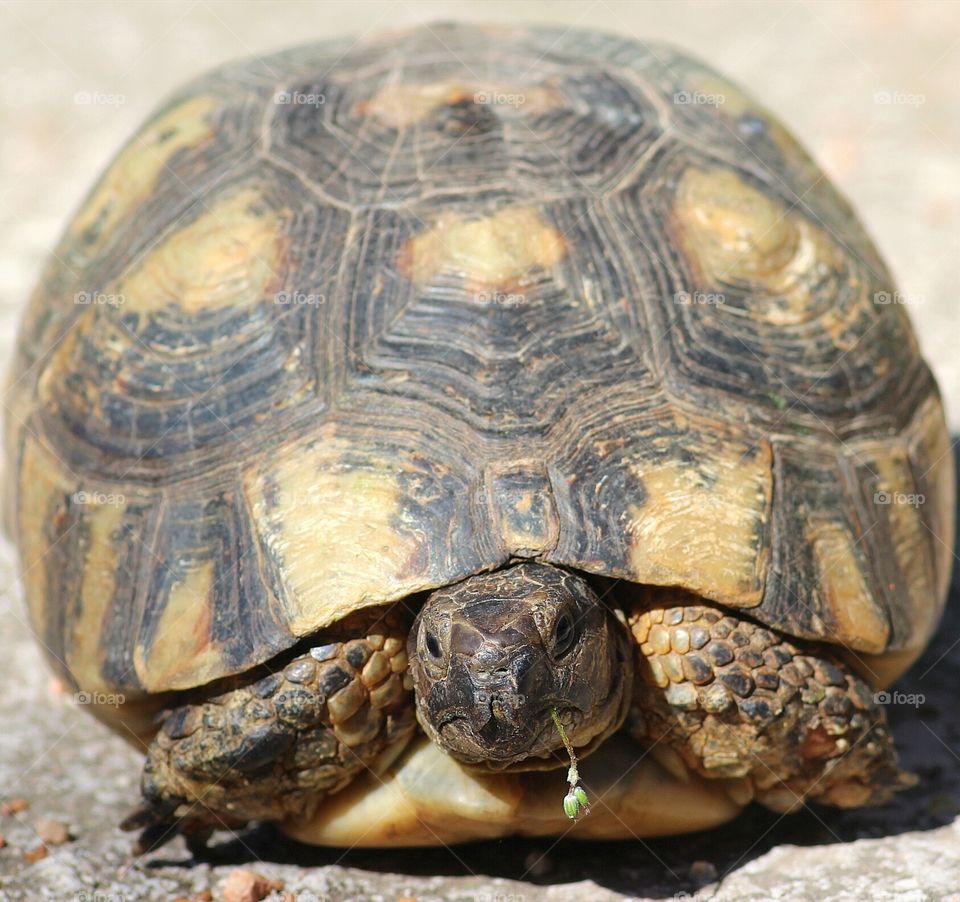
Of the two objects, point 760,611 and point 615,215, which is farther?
point 615,215

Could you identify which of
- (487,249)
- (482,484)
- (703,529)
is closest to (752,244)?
(487,249)

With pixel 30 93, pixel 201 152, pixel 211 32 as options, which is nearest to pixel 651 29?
pixel 211 32

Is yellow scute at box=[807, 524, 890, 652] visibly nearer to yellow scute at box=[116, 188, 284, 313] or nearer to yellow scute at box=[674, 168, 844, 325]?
yellow scute at box=[674, 168, 844, 325]

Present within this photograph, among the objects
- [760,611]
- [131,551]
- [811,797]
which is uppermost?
[131,551]

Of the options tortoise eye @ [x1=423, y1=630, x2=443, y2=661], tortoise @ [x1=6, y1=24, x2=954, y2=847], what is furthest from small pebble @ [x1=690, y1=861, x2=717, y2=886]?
tortoise eye @ [x1=423, y1=630, x2=443, y2=661]

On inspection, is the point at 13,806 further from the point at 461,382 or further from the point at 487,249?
the point at 487,249

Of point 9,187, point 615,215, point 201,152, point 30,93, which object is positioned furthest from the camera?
point 30,93

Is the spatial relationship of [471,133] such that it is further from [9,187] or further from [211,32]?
[211,32]
